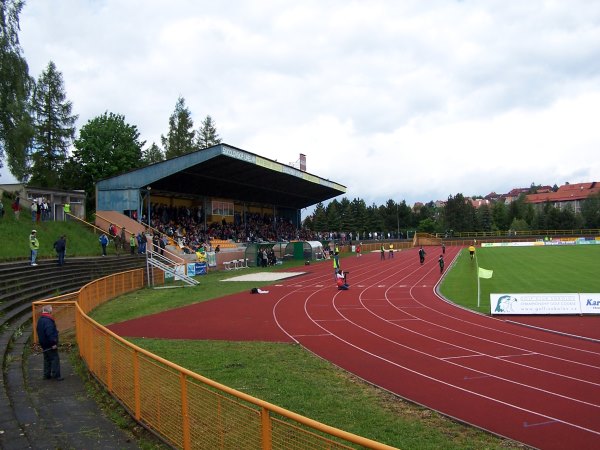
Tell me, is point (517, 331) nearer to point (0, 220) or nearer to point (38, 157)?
point (0, 220)

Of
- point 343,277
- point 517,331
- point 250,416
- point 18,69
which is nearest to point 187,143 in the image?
point 18,69

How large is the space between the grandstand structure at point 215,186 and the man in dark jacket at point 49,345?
92.5ft

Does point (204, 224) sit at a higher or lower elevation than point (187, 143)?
lower

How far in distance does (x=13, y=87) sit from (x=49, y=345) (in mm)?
24607

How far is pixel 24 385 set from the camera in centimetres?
890

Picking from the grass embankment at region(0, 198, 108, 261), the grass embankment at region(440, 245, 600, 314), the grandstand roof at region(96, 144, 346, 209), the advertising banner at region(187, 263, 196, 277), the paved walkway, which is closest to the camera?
the paved walkway

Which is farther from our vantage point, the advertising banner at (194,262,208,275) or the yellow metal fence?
the advertising banner at (194,262,208,275)

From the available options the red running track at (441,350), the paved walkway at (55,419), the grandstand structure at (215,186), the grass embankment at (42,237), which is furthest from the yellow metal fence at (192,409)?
the grandstand structure at (215,186)

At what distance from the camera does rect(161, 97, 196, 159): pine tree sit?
230ft

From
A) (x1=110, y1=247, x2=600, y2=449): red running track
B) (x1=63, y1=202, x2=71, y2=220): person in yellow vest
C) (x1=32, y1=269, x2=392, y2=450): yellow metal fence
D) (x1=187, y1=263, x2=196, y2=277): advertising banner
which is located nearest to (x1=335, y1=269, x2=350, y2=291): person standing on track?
(x1=110, y1=247, x2=600, y2=449): red running track

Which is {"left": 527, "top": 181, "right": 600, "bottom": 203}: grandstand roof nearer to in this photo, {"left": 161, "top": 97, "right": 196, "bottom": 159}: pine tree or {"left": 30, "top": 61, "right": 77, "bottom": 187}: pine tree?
{"left": 161, "top": 97, "right": 196, "bottom": 159}: pine tree

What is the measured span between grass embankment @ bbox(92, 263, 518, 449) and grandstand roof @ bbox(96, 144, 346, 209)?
25.9 m

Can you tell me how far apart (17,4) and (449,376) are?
3083 centimetres

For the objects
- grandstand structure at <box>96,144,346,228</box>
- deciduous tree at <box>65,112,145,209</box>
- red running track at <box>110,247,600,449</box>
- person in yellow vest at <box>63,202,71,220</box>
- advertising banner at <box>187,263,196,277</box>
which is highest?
deciduous tree at <box>65,112,145,209</box>
